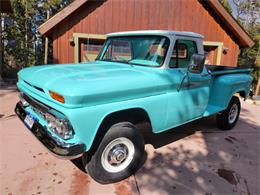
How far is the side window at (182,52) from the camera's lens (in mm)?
3775

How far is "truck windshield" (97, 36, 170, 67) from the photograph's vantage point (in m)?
3.62

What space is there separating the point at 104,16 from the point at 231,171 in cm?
786

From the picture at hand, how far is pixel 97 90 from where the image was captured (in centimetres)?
259

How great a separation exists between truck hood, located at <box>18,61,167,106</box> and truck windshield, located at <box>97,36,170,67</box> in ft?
0.81

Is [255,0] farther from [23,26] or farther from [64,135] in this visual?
[64,135]

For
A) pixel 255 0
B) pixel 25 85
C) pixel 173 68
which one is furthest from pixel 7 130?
pixel 255 0

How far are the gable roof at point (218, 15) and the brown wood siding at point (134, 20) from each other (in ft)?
1.21

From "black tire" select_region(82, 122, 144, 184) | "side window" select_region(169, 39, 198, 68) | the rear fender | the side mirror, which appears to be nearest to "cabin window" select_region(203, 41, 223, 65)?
the rear fender

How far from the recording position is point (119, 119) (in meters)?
3.09

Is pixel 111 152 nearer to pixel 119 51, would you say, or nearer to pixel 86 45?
pixel 119 51

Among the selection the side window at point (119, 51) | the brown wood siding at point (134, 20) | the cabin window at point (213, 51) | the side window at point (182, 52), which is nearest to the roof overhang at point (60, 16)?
the brown wood siding at point (134, 20)

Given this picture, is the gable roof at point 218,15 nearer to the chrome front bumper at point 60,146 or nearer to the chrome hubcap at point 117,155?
the chrome front bumper at point 60,146

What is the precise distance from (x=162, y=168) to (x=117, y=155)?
2.78 ft

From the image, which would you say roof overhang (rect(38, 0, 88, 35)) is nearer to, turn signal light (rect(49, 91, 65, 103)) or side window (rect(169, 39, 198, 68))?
side window (rect(169, 39, 198, 68))
